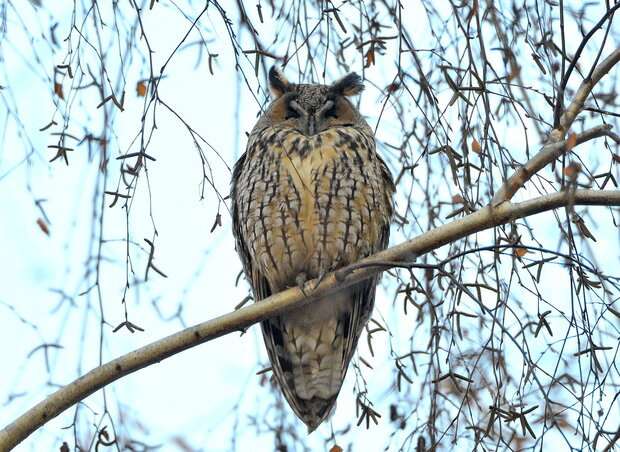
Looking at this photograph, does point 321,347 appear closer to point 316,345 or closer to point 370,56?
point 316,345

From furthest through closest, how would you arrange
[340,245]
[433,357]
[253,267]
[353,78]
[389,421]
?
[353,78]
[253,267]
[340,245]
[389,421]
[433,357]

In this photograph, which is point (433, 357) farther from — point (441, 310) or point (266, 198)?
point (266, 198)

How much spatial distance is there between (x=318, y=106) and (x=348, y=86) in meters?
0.19

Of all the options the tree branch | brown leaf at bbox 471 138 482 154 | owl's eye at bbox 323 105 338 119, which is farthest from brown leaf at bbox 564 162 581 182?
owl's eye at bbox 323 105 338 119

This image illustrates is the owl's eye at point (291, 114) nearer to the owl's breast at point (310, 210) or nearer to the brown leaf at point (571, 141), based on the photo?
the owl's breast at point (310, 210)

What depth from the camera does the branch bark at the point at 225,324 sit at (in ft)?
6.07

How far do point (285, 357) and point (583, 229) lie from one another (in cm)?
154

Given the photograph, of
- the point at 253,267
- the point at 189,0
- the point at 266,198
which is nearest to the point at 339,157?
the point at 266,198

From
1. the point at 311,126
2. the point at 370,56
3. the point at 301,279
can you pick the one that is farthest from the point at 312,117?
the point at 370,56

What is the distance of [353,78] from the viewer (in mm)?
3414

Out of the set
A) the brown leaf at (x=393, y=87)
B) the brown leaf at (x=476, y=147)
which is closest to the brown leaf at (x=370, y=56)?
the brown leaf at (x=393, y=87)

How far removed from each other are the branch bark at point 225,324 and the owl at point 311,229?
74 centimetres

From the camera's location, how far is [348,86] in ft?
11.3

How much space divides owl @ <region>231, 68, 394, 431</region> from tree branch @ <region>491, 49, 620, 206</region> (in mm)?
964
